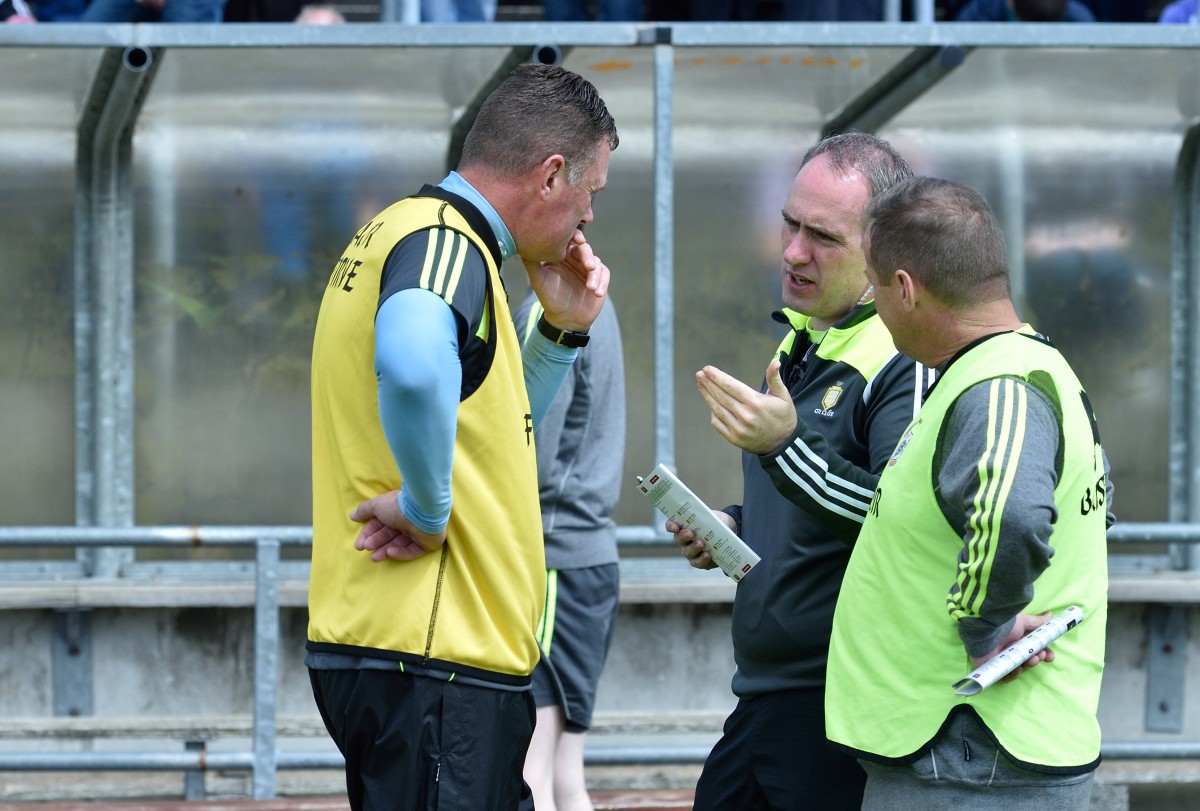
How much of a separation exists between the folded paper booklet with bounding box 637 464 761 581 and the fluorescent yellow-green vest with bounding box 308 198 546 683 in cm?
29

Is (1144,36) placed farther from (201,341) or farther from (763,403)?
(201,341)

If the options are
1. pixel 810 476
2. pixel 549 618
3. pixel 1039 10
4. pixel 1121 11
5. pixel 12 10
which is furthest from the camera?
pixel 1121 11

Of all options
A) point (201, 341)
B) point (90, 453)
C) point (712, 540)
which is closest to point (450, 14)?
point (201, 341)

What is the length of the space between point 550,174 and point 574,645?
2.02 m

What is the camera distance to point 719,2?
269 inches

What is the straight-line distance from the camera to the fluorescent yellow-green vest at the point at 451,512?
2447 mm

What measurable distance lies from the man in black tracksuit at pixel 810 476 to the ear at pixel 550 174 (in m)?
0.42

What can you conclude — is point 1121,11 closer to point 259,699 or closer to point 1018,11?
point 1018,11

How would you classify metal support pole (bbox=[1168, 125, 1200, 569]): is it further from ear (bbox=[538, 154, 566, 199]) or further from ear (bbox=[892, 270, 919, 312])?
ear (bbox=[538, 154, 566, 199])

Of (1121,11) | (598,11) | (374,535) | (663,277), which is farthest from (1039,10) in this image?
(374,535)

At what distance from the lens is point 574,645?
4.32 meters

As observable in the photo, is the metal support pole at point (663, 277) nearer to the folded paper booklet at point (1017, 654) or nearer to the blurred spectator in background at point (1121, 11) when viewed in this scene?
the folded paper booklet at point (1017, 654)

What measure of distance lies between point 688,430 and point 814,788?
161 inches

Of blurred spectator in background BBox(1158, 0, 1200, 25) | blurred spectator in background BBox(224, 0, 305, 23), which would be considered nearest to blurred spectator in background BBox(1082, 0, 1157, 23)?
blurred spectator in background BBox(1158, 0, 1200, 25)
